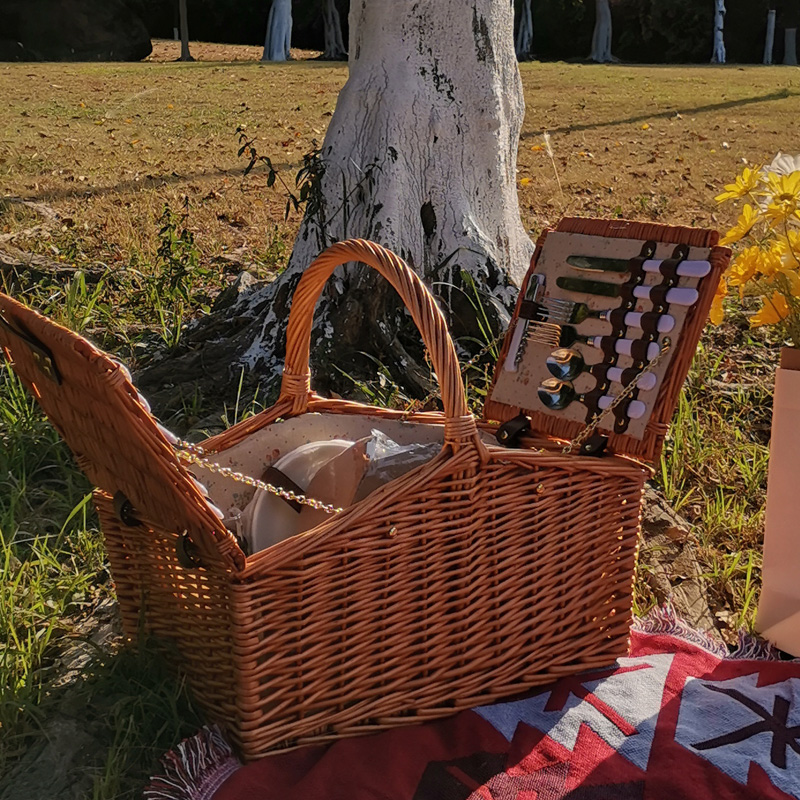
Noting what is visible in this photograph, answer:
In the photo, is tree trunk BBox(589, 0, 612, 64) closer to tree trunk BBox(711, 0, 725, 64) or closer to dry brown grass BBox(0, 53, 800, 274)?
tree trunk BBox(711, 0, 725, 64)

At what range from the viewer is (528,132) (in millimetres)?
9070

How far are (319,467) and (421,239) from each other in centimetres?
155

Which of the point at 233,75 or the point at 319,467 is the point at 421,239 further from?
the point at 233,75

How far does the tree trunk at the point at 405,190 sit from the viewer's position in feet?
10.7

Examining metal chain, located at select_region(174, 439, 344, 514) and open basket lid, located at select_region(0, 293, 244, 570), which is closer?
open basket lid, located at select_region(0, 293, 244, 570)

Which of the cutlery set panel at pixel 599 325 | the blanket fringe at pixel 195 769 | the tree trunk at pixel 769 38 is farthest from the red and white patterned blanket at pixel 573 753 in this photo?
the tree trunk at pixel 769 38

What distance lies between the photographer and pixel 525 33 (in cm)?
2303

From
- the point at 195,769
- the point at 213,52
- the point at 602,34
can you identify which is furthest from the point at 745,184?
the point at 602,34

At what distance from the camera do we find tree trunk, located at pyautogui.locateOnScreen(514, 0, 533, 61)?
74.1 feet

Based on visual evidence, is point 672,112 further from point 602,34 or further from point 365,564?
point 602,34

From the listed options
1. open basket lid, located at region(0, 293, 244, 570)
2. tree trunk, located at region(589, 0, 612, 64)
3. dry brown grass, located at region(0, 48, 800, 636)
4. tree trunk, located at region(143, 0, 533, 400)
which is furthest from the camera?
tree trunk, located at region(589, 0, 612, 64)

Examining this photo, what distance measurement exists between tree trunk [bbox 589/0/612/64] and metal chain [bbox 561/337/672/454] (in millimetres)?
20931

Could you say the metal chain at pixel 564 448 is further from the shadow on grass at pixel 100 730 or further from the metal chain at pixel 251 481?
the shadow on grass at pixel 100 730

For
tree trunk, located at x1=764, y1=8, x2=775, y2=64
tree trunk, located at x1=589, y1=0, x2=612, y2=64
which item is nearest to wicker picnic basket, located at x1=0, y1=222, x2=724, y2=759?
tree trunk, located at x1=589, y1=0, x2=612, y2=64
